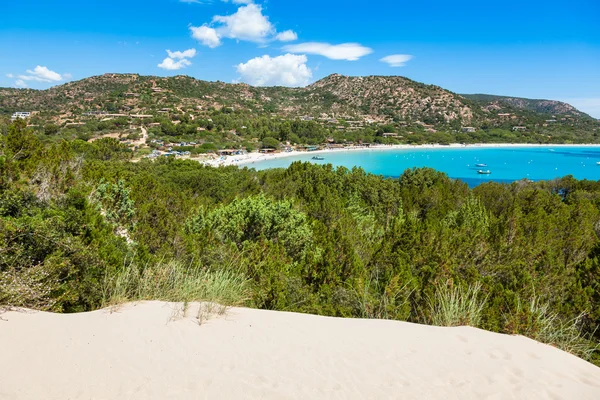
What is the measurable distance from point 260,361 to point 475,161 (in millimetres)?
82642

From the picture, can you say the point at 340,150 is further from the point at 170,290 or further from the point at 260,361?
the point at 260,361

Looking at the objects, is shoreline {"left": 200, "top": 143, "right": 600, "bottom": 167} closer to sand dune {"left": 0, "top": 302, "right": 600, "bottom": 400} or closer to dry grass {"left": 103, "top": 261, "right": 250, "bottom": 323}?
dry grass {"left": 103, "top": 261, "right": 250, "bottom": 323}

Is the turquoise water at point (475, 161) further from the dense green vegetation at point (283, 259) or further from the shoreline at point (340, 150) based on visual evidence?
the dense green vegetation at point (283, 259)

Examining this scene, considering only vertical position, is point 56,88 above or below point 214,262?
above

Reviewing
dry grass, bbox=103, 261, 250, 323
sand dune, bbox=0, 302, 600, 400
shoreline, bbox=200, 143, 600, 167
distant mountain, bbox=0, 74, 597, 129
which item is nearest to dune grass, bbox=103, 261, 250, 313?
dry grass, bbox=103, 261, 250, 323

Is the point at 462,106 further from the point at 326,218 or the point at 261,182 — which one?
the point at 326,218

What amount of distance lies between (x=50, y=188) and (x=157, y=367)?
9786mm

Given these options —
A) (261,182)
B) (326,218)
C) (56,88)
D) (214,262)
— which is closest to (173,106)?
(56,88)

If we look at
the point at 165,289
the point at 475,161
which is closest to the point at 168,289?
the point at 165,289

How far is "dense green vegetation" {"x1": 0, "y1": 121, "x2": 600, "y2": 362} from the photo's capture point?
4.50 metres

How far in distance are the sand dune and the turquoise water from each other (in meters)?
49.6

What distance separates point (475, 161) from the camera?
Answer: 75562mm

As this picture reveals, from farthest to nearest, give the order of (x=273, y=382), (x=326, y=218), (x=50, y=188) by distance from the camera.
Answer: (x=326, y=218) → (x=50, y=188) → (x=273, y=382)

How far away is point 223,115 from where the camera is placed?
88.9m
